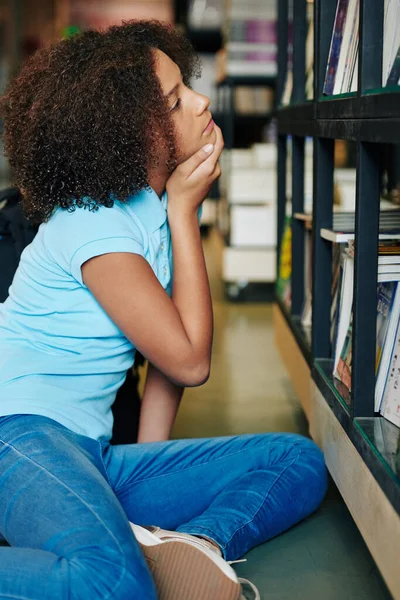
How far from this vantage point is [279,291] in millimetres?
2975

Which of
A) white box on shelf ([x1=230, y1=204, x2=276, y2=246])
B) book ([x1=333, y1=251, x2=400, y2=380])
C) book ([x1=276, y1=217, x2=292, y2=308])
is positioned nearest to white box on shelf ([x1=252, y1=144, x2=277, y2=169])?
white box on shelf ([x1=230, y1=204, x2=276, y2=246])

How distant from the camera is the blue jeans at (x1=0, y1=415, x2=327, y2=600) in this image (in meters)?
1.19

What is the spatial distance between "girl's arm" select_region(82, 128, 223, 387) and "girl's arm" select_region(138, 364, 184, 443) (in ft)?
1.03

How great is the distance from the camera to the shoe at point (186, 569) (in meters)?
1.27

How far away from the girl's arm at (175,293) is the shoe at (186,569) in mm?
299

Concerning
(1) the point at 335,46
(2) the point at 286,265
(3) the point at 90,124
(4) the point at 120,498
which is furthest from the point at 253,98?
(4) the point at 120,498

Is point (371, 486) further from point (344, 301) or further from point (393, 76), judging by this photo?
point (393, 76)

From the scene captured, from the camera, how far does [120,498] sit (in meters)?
1.59

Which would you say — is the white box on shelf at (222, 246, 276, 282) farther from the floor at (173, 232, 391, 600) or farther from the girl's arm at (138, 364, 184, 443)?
the girl's arm at (138, 364, 184, 443)

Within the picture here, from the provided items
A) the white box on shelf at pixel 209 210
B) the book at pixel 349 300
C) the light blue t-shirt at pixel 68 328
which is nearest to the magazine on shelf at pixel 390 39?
the book at pixel 349 300

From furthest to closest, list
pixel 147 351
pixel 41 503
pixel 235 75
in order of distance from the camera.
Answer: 1. pixel 235 75
2. pixel 147 351
3. pixel 41 503

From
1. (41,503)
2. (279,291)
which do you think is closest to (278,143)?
(279,291)

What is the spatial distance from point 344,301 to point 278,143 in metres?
1.24

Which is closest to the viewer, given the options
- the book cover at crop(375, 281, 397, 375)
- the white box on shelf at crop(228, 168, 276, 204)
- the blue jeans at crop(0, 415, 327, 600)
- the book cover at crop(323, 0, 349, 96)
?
the blue jeans at crop(0, 415, 327, 600)
